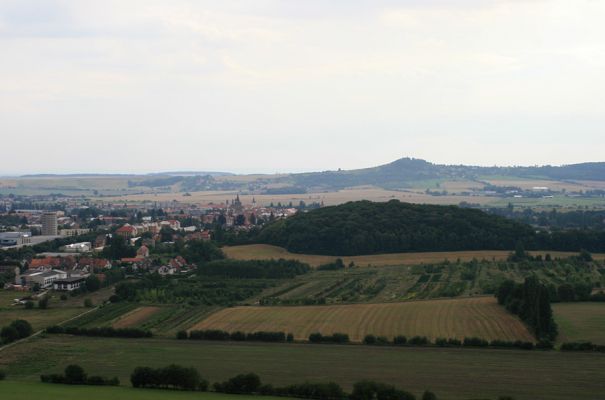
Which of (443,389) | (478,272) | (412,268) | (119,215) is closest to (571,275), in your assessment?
(478,272)

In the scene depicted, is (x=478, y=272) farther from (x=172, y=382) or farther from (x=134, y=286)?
(x=172, y=382)

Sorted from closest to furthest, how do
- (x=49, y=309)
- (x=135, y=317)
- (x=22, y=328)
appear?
(x=22, y=328) < (x=135, y=317) < (x=49, y=309)

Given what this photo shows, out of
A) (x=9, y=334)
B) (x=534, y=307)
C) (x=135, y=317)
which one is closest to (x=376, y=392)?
(x=534, y=307)

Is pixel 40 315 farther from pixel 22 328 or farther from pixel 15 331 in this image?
pixel 15 331

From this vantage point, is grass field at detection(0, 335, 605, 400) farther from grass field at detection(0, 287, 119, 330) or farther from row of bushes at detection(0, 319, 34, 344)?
grass field at detection(0, 287, 119, 330)

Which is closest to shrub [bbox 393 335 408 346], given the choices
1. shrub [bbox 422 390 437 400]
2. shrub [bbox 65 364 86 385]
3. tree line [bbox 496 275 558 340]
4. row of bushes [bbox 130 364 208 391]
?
tree line [bbox 496 275 558 340]

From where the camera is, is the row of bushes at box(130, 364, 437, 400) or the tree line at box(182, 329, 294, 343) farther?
the tree line at box(182, 329, 294, 343)
